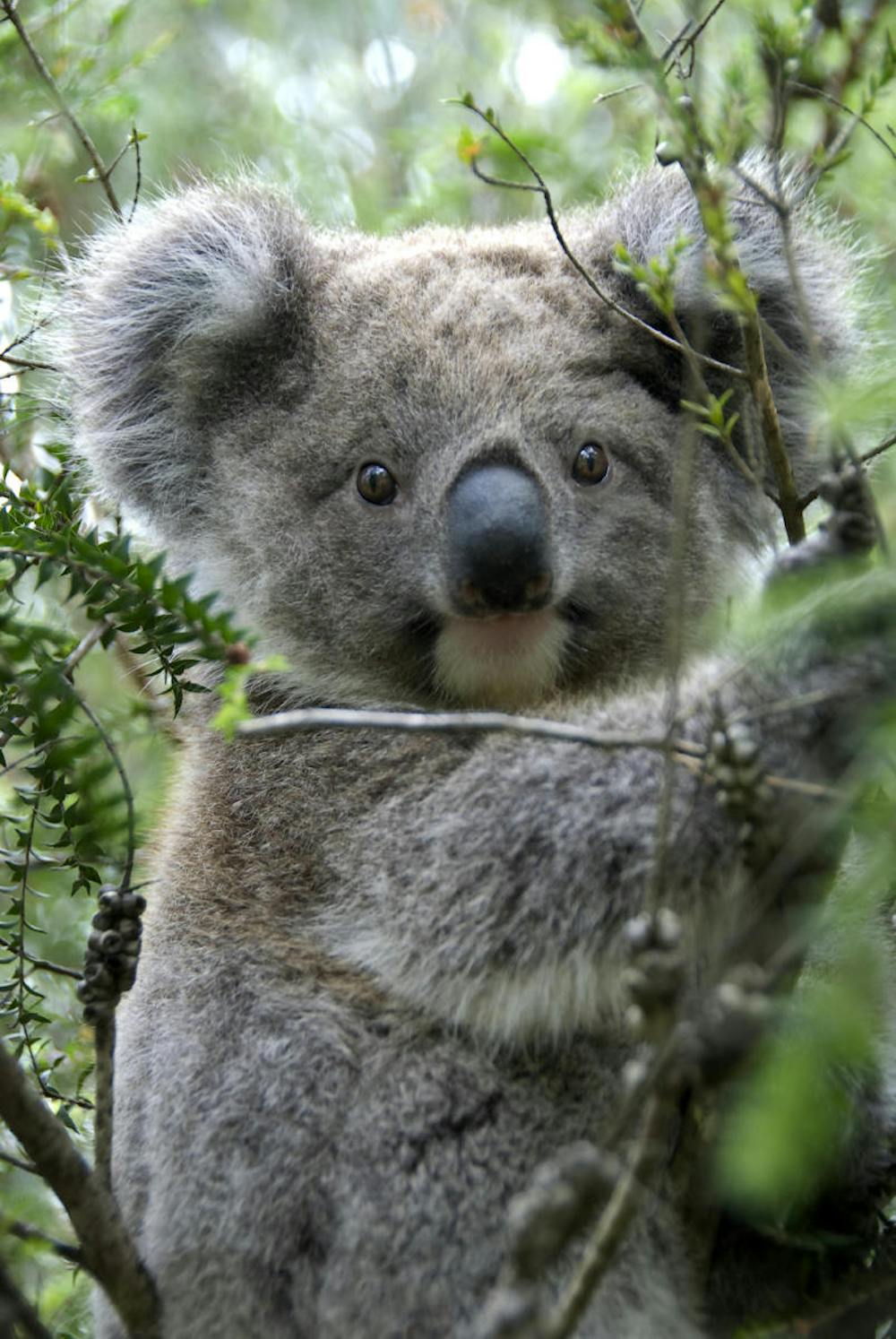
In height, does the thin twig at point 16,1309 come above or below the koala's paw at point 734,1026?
below

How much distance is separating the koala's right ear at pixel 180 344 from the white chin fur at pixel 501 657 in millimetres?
846

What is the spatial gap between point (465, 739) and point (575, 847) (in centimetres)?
51

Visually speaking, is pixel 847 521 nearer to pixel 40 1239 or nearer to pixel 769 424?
pixel 769 424

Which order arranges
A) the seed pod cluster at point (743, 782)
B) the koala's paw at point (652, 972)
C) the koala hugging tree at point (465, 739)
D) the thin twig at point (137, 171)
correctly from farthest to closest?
the thin twig at point (137, 171), the koala hugging tree at point (465, 739), the seed pod cluster at point (743, 782), the koala's paw at point (652, 972)

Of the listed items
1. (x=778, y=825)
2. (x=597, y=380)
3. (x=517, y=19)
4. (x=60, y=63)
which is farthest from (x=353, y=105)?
(x=778, y=825)

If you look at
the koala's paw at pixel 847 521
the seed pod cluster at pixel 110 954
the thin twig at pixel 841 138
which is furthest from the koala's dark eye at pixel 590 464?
the seed pod cluster at pixel 110 954

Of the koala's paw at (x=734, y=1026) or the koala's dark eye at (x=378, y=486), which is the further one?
the koala's dark eye at (x=378, y=486)

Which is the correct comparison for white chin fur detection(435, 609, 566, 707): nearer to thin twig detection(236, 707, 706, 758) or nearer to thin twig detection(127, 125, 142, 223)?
thin twig detection(236, 707, 706, 758)

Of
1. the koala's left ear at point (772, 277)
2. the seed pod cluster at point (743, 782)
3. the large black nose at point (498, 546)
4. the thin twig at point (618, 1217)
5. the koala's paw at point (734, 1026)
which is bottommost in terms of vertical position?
the thin twig at point (618, 1217)

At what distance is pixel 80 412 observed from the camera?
12.1ft

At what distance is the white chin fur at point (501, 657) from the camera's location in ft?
10.3

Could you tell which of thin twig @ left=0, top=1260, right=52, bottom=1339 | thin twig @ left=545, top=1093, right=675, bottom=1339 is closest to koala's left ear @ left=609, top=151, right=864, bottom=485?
thin twig @ left=545, top=1093, right=675, bottom=1339

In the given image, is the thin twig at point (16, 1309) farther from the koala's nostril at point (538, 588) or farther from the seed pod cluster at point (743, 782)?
the koala's nostril at point (538, 588)

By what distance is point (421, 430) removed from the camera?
3.25m
